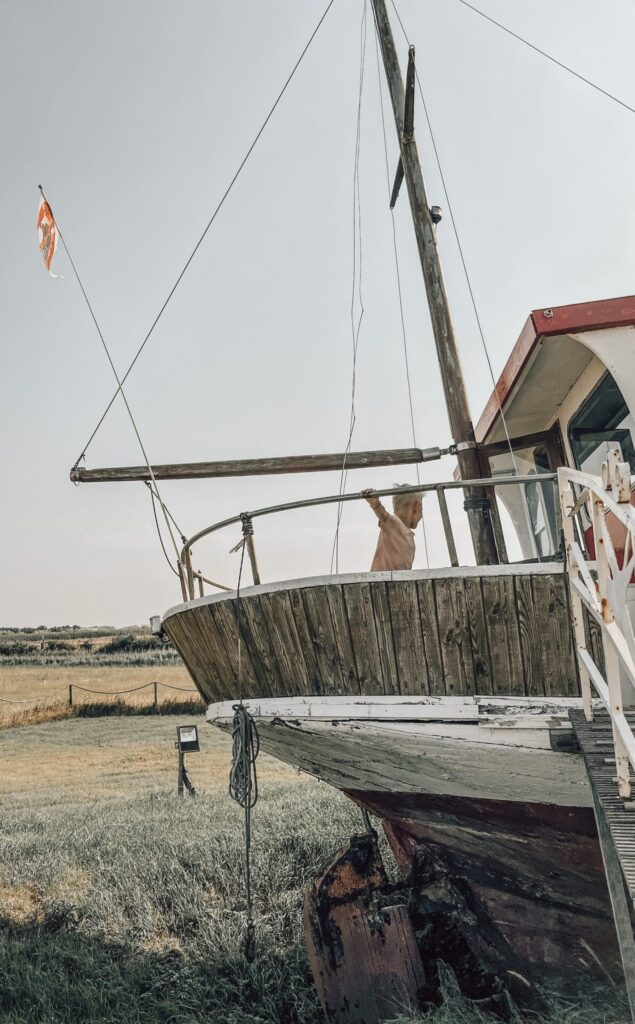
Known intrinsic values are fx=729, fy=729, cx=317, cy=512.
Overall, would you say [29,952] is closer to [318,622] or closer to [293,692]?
[293,692]

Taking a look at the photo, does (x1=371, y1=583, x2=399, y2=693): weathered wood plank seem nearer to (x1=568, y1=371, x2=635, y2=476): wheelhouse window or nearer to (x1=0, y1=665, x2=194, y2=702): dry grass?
(x1=568, y1=371, x2=635, y2=476): wheelhouse window

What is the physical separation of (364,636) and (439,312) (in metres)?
3.74

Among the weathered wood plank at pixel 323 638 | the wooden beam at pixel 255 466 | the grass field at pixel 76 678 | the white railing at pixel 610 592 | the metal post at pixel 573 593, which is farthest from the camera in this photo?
the grass field at pixel 76 678

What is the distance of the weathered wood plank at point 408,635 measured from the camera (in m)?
3.89

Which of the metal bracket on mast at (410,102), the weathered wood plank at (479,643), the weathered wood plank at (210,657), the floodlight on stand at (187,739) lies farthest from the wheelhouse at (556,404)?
the floodlight on stand at (187,739)

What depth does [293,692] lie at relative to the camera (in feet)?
14.1

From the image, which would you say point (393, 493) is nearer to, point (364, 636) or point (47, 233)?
point (364, 636)

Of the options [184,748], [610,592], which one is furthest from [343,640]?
[184,748]

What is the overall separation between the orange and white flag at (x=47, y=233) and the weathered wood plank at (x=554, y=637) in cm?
536

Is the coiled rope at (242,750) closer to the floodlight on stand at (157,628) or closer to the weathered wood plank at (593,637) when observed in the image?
the floodlight on stand at (157,628)

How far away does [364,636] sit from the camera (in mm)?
3996

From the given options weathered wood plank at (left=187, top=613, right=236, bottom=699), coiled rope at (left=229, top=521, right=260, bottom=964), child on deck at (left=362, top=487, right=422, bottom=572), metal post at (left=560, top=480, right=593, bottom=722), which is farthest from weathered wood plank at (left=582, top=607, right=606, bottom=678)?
weathered wood plank at (left=187, top=613, right=236, bottom=699)

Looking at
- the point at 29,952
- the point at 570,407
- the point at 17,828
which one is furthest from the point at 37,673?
the point at 570,407

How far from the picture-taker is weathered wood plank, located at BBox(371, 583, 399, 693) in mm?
3928
